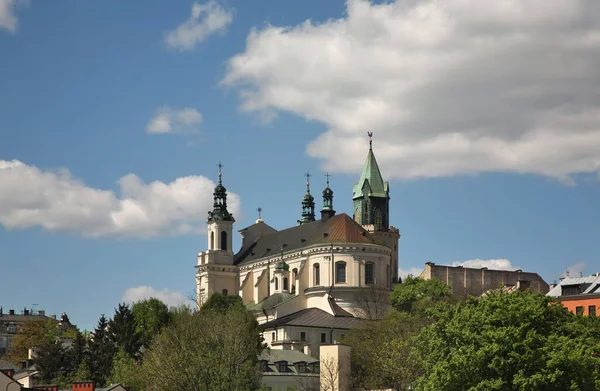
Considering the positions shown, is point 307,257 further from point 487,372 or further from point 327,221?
point 487,372

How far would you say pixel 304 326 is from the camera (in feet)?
437

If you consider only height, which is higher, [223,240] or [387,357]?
[223,240]

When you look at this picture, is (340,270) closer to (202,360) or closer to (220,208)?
(220,208)

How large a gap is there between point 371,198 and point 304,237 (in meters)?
24.8

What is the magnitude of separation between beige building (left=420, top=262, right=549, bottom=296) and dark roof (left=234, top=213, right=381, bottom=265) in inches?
384

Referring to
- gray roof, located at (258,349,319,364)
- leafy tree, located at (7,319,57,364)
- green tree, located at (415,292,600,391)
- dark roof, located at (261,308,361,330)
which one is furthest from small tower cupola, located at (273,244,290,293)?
green tree, located at (415,292,600,391)

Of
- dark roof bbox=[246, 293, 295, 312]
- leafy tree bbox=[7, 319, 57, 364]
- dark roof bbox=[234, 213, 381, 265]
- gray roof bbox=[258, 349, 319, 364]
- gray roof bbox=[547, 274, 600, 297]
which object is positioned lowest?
gray roof bbox=[258, 349, 319, 364]

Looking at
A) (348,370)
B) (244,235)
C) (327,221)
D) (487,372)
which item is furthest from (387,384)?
(244,235)

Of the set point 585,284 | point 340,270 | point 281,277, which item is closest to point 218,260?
point 281,277

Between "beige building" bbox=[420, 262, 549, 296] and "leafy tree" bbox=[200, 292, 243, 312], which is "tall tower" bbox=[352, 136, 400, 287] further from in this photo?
"leafy tree" bbox=[200, 292, 243, 312]

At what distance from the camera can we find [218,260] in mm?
166375

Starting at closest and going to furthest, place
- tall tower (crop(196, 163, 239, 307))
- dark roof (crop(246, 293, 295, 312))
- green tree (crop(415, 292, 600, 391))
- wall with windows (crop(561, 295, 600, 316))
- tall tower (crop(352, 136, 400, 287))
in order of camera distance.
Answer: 1. green tree (crop(415, 292, 600, 391))
2. wall with windows (crop(561, 295, 600, 316))
3. dark roof (crop(246, 293, 295, 312))
4. tall tower (crop(196, 163, 239, 307))
5. tall tower (crop(352, 136, 400, 287))

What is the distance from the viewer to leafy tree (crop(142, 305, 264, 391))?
68125 mm

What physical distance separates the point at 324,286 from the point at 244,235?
31467mm
